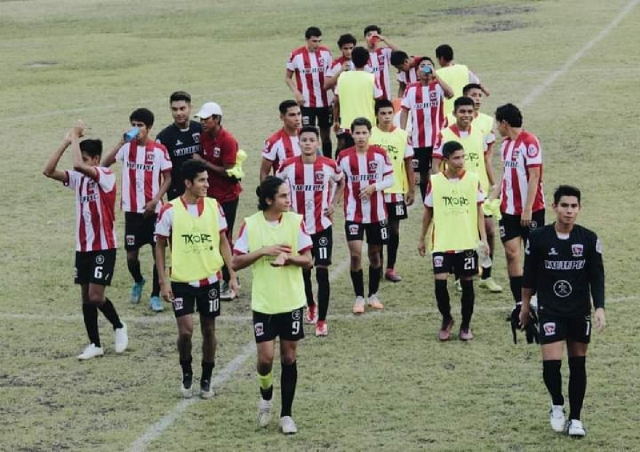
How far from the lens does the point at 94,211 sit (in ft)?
44.1

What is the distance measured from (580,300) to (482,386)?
1689 mm

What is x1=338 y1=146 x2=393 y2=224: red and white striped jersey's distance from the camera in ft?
47.6

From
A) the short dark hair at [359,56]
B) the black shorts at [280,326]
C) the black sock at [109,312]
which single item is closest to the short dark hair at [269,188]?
the black shorts at [280,326]

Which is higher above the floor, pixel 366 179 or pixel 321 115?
pixel 321 115

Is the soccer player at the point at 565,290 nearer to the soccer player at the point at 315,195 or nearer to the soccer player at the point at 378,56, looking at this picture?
the soccer player at the point at 315,195

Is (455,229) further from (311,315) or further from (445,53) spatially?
(445,53)

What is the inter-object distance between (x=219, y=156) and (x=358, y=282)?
2206 mm

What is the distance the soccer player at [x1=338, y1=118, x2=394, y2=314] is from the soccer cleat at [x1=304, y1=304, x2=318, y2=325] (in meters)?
0.47

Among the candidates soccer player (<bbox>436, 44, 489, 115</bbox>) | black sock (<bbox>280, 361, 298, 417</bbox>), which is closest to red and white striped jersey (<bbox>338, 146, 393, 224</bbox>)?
black sock (<bbox>280, 361, 298, 417</bbox>)

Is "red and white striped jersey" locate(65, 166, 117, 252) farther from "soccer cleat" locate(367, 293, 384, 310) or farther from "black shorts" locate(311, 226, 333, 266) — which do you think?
"soccer cleat" locate(367, 293, 384, 310)

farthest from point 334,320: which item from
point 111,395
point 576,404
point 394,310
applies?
point 576,404

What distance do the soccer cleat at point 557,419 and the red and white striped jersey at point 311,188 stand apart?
12.7ft

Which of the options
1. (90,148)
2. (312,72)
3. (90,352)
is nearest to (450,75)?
(312,72)

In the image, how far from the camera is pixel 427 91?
18.4m
